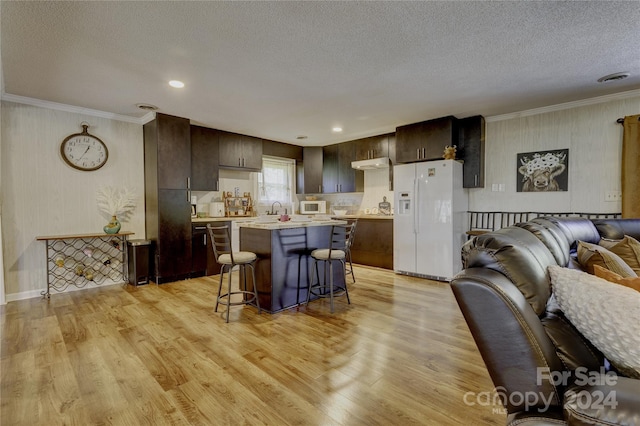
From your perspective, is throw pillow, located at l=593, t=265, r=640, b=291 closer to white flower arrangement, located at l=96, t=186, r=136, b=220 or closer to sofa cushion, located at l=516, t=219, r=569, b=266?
sofa cushion, located at l=516, t=219, r=569, b=266

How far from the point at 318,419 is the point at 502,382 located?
1044 mm

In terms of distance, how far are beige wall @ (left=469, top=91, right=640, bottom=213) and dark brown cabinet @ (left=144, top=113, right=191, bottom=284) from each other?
178 inches

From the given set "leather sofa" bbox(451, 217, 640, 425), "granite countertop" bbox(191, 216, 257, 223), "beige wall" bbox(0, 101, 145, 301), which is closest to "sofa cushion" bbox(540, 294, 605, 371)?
"leather sofa" bbox(451, 217, 640, 425)

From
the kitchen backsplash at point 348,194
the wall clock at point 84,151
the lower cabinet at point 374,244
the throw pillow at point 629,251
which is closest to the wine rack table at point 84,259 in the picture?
the wall clock at point 84,151

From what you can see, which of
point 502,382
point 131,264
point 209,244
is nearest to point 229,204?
point 209,244

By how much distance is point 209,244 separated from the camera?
15.5 ft

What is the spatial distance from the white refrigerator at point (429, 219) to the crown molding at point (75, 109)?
391cm

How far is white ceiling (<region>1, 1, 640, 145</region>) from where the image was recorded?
6.57 ft

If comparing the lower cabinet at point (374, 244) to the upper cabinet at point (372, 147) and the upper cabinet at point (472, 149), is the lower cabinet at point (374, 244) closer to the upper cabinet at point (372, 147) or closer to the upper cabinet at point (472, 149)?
the upper cabinet at point (372, 147)

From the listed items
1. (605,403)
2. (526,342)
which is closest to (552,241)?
(526,342)

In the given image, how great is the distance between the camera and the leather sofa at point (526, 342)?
824 mm

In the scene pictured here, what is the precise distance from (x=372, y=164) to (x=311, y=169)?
1.55 meters

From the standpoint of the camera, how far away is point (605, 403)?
69 cm

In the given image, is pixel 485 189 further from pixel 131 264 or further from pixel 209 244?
pixel 131 264
